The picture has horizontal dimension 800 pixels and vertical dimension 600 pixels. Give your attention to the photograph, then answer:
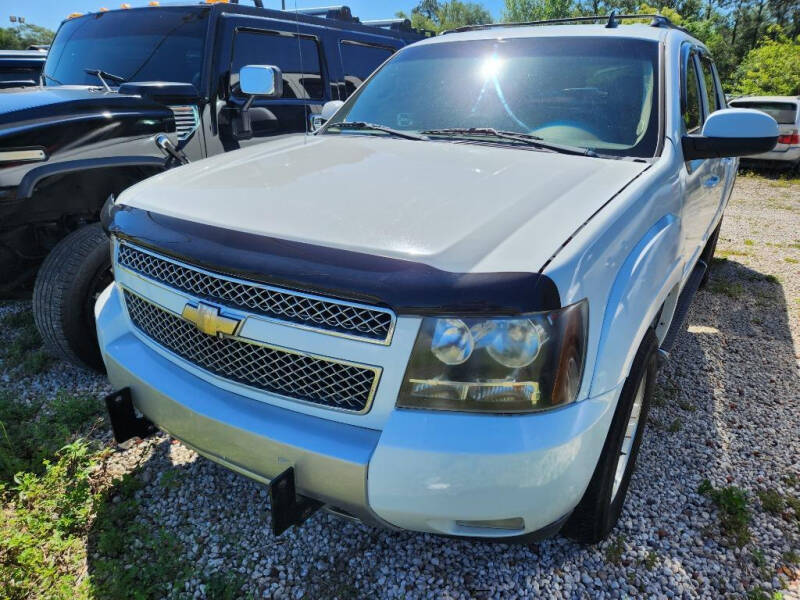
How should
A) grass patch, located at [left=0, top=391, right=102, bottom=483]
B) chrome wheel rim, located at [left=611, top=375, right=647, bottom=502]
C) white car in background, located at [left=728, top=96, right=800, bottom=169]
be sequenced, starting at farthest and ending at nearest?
1. white car in background, located at [left=728, top=96, right=800, bottom=169]
2. grass patch, located at [left=0, top=391, right=102, bottom=483]
3. chrome wheel rim, located at [left=611, top=375, right=647, bottom=502]

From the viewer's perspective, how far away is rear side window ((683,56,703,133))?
9.27 feet

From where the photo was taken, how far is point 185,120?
3.79m

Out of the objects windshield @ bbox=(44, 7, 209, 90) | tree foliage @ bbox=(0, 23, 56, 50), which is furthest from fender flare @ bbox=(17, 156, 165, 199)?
tree foliage @ bbox=(0, 23, 56, 50)

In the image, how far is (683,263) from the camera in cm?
256

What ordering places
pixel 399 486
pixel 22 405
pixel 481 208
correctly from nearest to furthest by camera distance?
1. pixel 399 486
2. pixel 481 208
3. pixel 22 405

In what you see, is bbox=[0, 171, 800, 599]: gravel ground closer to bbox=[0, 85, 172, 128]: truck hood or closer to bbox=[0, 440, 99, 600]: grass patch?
bbox=[0, 440, 99, 600]: grass patch

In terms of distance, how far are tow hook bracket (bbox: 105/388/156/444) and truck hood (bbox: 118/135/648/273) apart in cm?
65

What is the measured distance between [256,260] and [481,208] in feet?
2.29

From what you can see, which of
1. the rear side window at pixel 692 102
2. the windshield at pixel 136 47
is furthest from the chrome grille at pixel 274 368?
the windshield at pixel 136 47

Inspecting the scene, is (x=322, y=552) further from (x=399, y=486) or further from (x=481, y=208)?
(x=481, y=208)

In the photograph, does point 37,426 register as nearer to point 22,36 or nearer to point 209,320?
point 209,320

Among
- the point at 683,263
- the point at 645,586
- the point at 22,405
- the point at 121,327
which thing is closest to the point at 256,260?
the point at 121,327

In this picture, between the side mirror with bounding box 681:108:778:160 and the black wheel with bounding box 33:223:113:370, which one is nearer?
the side mirror with bounding box 681:108:778:160

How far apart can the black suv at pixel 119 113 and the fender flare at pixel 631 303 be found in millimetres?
1495
